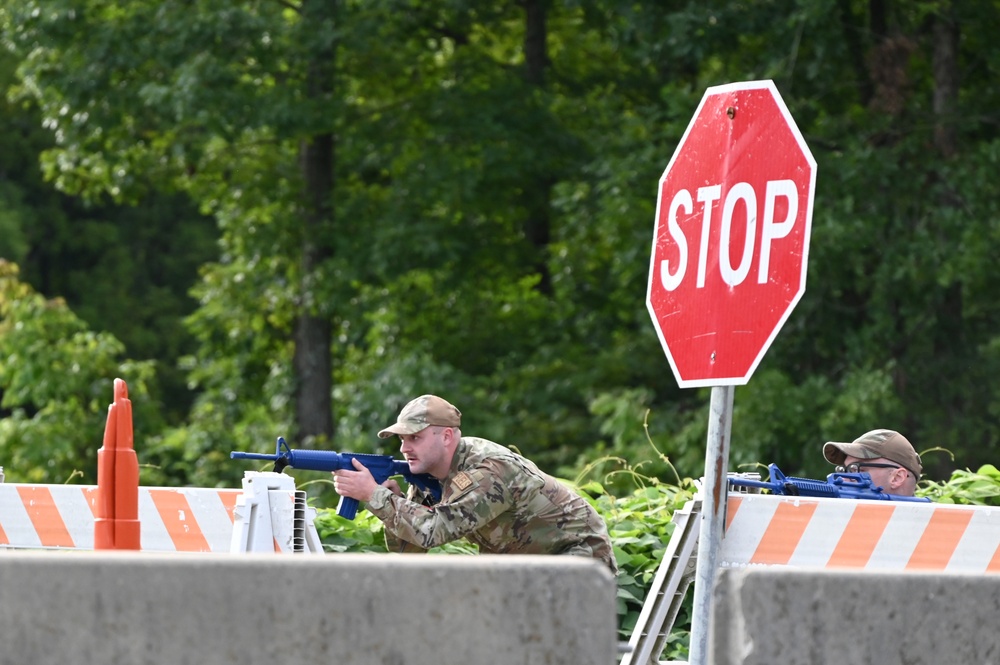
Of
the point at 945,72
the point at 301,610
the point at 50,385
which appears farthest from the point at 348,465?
the point at 50,385

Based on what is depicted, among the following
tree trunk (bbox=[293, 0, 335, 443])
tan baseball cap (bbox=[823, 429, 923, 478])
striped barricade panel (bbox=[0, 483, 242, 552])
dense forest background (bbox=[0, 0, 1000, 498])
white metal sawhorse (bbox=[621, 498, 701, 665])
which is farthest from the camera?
tree trunk (bbox=[293, 0, 335, 443])

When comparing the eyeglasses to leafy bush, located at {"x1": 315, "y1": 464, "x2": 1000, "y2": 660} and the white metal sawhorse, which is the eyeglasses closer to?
leafy bush, located at {"x1": 315, "y1": 464, "x2": 1000, "y2": 660}

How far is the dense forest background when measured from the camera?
1573 centimetres

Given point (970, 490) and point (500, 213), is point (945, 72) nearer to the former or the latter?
point (500, 213)

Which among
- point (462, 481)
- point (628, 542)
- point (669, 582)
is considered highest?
point (462, 481)

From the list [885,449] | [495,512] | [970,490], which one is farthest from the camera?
[970,490]

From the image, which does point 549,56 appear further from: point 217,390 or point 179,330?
point 179,330

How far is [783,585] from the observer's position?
10.5 feet

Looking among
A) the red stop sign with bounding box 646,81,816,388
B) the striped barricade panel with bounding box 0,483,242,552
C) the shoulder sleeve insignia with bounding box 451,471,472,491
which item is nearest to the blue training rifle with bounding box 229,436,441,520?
the shoulder sleeve insignia with bounding box 451,471,472,491

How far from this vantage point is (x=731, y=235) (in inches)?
177

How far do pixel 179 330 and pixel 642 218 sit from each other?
20.8m

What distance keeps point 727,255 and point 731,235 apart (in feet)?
0.20

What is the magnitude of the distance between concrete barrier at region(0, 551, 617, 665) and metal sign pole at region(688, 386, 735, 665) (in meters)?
1.23

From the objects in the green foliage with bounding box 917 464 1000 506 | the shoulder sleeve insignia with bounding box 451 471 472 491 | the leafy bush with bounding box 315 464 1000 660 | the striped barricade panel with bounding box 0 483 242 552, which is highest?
the shoulder sleeve insignia with bounding box 451 471 472 491
